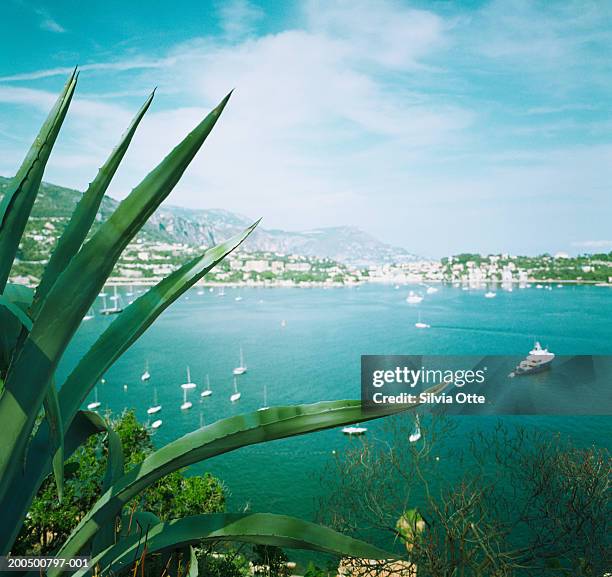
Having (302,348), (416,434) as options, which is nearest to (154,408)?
(416,434)

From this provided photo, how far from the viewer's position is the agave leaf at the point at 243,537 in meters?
1.04

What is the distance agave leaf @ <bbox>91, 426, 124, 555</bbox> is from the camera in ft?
3.69

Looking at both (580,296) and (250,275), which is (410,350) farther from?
(250,275)

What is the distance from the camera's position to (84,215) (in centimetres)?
95

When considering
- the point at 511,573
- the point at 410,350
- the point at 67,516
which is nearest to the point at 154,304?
the point at 67,516

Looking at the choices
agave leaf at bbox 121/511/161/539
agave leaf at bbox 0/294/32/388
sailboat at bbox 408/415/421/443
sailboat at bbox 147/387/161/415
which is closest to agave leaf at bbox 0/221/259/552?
agave leaf at bbox 0/294/32/388

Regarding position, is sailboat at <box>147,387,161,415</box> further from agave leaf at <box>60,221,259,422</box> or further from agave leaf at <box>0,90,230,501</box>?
agave leaf at <box>0,90,230,501</box>

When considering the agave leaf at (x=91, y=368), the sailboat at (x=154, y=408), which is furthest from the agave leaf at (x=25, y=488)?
the sailboat at (x=154, y=408)

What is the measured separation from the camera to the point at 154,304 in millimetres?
1048

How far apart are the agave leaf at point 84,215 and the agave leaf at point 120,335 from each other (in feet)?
0.48

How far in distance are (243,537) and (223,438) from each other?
20cm

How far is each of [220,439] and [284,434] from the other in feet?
0.40

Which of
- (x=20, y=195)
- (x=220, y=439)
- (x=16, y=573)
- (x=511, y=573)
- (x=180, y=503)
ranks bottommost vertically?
(x=180, y=503)

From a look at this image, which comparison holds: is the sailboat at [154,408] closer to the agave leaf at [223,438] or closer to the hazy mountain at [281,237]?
the agave leaf at [223,438]
